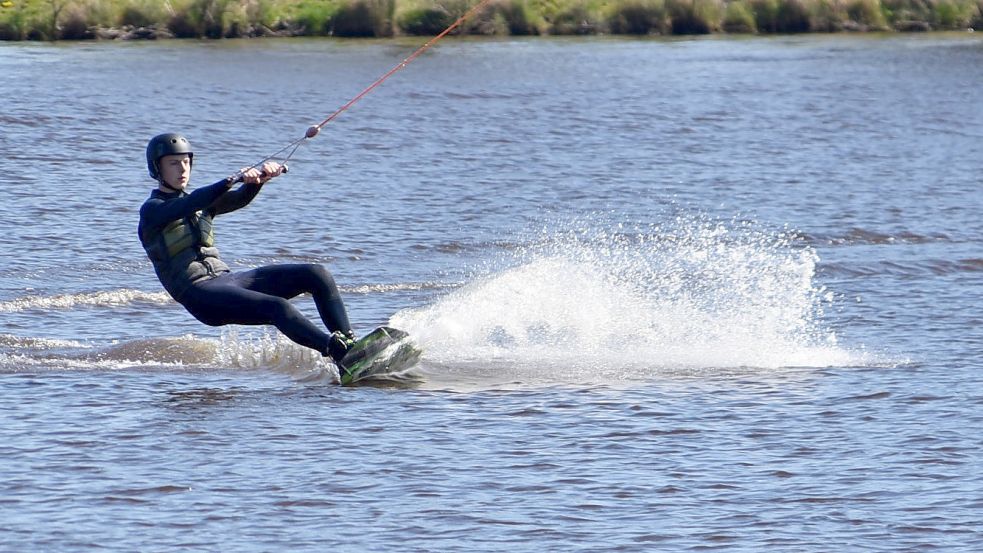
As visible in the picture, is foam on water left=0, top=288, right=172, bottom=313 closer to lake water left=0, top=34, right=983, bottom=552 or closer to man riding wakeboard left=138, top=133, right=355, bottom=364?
lake water left=0, top=34, right=983, bottom=552

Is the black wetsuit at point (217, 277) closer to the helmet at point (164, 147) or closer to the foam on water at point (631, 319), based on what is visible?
the helmet at point (164, 147)

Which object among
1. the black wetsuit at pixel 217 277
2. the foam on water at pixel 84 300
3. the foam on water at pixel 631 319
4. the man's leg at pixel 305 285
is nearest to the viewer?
the black wetsuit at pixel 217 277

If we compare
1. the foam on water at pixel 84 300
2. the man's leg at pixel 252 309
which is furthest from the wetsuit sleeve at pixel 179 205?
the foam on water at pixel 84 300

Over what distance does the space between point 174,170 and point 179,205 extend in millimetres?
296

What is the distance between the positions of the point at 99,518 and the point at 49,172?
12327mm

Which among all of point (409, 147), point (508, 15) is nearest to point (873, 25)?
point (508, 15)

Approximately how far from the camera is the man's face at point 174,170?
32.8ft

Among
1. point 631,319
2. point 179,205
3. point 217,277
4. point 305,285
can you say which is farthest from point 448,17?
point 179,205

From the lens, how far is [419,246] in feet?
51.9

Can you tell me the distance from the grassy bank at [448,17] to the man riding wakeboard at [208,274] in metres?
25.7

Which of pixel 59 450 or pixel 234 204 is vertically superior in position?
pixel 234 204

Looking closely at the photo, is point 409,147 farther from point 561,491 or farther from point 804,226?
point 561,491

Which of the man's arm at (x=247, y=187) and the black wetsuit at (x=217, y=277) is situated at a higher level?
the man's arm at (x=247, y=187)

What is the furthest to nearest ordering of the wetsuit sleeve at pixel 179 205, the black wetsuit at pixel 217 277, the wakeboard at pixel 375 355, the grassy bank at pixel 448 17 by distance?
the grassy bank at pixel 448 17
the wakeboard at pixel 375 355
the black wetsuit at pixel 217 277
the wetsuit sleeve at pixel 179 205
